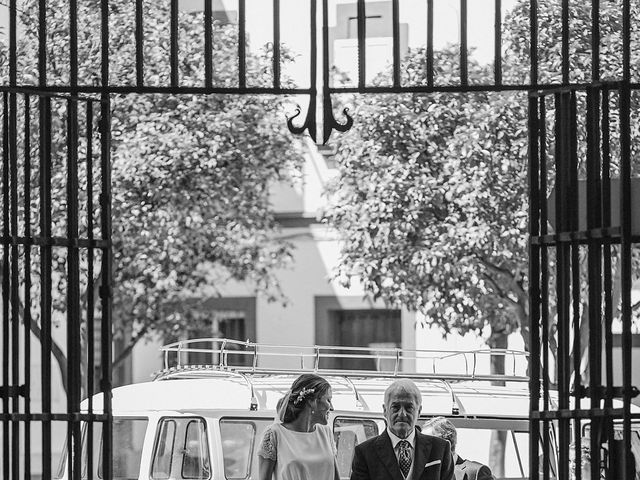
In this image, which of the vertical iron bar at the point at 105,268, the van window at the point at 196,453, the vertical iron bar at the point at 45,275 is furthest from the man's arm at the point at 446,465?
the van window at the point at 196,453

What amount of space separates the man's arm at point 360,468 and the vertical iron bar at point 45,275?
1.75 metres

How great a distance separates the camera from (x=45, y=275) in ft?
21.2

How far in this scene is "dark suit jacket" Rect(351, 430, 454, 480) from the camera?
24.8 feet

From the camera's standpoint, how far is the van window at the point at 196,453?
13.0 m

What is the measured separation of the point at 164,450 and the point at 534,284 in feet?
23.4

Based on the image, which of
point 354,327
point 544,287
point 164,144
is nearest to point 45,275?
point 544,287

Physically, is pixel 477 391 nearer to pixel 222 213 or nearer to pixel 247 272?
pixel 222 213

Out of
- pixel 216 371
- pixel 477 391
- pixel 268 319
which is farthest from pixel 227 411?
pixel 268 319

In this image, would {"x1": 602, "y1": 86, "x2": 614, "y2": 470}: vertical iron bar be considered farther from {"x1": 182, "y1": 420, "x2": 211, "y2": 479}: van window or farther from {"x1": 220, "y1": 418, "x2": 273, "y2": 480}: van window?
{"x1": 182, "y1": 420, "x2": 211, "y2": 479}: van window

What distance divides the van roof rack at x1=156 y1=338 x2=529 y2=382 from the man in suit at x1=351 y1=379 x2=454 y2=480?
3.34 m

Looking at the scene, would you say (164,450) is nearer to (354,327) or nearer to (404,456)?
(404,456)

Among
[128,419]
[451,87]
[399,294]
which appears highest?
[451,87]

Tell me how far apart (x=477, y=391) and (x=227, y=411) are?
7.59 feet

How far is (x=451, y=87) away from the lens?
648 centimetres
